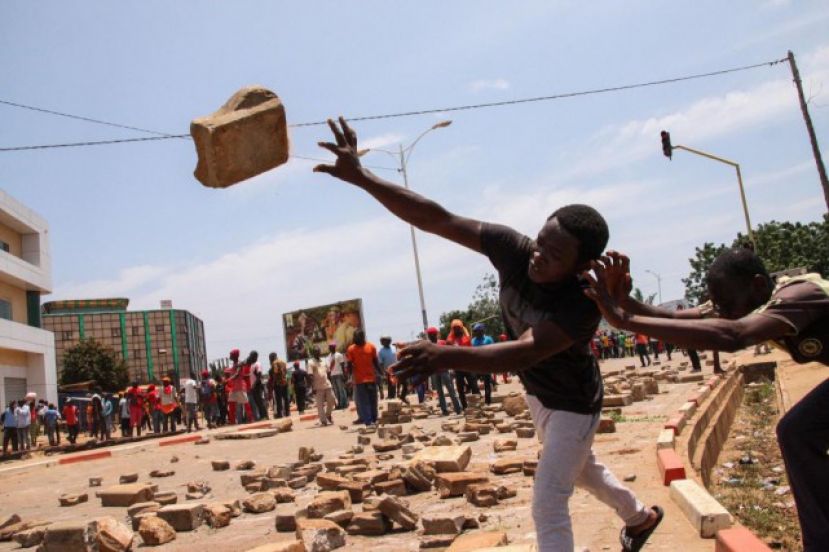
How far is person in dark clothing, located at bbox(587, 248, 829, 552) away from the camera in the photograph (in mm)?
2807

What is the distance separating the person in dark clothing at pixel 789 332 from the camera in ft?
9.21

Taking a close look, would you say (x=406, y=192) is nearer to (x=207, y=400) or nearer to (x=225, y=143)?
(x=225, y=143)

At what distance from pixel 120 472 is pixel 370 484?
6.01 metres

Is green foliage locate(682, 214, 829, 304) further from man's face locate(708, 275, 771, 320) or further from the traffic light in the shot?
man's face locate(708, 275, 771, 320)

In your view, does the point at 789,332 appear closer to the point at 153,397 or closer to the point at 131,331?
the point at 153,397

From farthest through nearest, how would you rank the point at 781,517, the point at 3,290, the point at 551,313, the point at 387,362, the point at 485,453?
the point at 3,290 → the point at 387,362 → the point at 485,453 → the point at 781,517 → the point at 551,313

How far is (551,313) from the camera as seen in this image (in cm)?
291

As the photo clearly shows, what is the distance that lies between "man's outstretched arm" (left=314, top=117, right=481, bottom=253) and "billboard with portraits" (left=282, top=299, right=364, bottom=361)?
1594 inches

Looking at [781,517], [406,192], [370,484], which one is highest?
[406,192]

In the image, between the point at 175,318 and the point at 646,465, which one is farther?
the point at 175,318

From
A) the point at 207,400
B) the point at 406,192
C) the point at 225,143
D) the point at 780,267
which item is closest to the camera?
the point at 406,192

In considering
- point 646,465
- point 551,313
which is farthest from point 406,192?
point 646,465

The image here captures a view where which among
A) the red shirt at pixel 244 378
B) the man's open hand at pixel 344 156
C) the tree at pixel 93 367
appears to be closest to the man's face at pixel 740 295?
the man's open hand at pixel 344 156

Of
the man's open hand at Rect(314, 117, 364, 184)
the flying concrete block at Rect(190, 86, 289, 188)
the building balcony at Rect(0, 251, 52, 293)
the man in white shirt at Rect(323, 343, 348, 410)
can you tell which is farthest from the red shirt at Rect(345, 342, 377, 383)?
the building balcony at Rect(0, 251, 52, 293)
